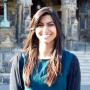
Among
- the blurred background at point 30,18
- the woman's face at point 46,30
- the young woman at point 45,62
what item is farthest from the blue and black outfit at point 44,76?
the blurred background at point 30,18

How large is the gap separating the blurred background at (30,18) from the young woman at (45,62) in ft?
57.5

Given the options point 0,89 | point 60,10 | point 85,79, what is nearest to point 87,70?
point 85,79

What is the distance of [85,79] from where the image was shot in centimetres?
1747

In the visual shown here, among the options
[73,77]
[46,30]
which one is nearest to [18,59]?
[46,30]

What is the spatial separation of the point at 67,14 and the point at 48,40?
78.2 ft

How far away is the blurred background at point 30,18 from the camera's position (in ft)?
80.6

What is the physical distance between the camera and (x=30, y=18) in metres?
26.2

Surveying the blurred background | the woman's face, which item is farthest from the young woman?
the blurred background

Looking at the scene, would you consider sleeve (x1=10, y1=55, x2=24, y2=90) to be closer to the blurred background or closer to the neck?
the neck

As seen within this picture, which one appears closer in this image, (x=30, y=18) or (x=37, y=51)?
(x=37, y=51)

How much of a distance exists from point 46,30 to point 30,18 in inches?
909

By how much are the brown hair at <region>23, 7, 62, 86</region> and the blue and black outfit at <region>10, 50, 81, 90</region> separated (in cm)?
3

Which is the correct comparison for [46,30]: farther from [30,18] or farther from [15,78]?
[30,18]

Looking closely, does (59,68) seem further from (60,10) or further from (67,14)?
(60,10)
